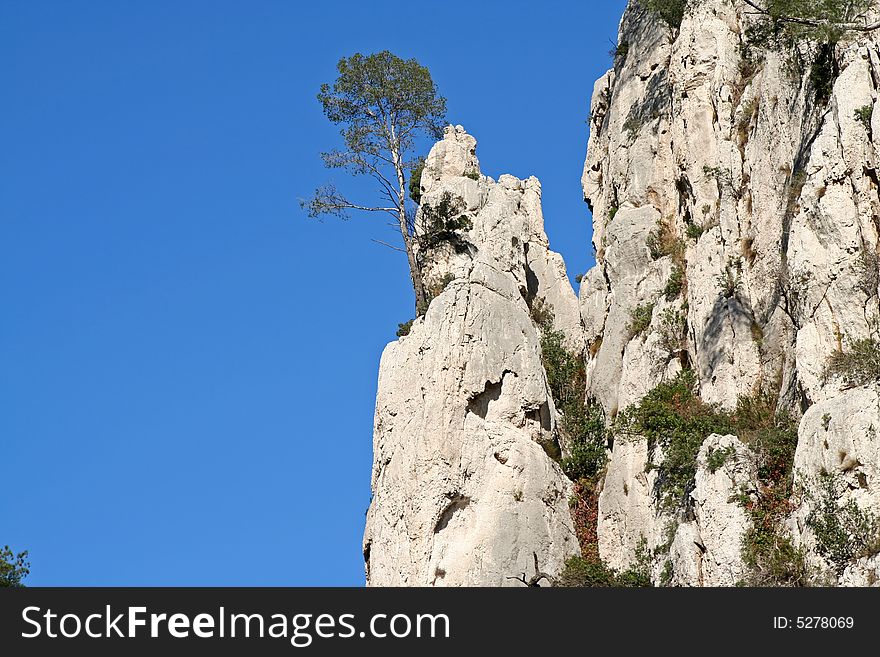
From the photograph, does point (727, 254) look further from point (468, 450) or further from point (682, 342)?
point (468, 450)

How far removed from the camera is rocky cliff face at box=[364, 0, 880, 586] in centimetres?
3338

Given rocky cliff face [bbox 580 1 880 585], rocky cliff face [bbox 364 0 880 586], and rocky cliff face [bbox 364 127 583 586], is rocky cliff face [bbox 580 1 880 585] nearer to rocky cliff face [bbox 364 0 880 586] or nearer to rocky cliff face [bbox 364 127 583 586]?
rocky cliff face [bbox 364 0 880 586]

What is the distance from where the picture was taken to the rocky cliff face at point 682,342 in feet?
109

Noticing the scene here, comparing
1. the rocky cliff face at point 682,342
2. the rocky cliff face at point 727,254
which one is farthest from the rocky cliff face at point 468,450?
the rocky cliff face at point 727,254

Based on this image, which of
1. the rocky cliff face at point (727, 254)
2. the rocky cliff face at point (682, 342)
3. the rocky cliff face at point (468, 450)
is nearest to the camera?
the rocky cliff face at point (682, 342)

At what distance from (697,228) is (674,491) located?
10.1 m

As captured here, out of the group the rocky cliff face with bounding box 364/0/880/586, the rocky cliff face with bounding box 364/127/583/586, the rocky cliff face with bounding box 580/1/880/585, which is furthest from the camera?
A: the rocky cliff face with bounding box 364/127/583/586

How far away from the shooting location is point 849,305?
34.0 m

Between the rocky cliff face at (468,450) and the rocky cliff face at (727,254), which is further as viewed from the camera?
the rocky cliff face at (468,450)

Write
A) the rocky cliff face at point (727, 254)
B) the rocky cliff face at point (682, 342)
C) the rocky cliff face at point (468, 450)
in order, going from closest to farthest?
1. the rocky cliff face at point (682, 342)
2. the rocky cliff face at point (727, 254)
3. the rocky cliff face at point (468, 450)

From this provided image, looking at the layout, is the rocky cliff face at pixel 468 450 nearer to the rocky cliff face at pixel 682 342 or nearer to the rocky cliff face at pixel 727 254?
the rocky cliff face at pixel 682 342

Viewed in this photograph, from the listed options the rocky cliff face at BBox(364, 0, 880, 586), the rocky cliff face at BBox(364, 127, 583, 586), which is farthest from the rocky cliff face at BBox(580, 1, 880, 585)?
the rocky cliff face at BBox(364, 127, 583, 586)
